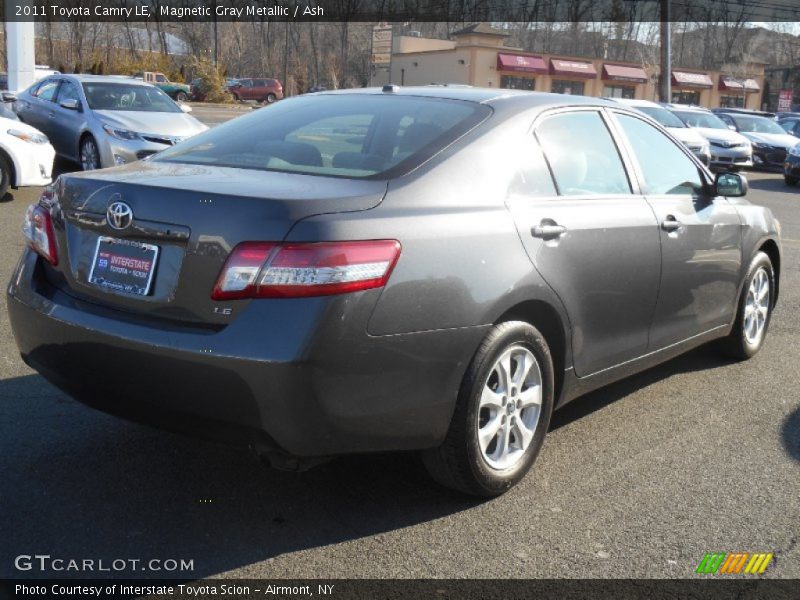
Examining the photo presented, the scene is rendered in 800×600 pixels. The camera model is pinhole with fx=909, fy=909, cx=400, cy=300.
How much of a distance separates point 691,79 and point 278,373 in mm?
67356

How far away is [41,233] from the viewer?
3.59 metres

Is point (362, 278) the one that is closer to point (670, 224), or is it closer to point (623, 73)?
point (670, 224)

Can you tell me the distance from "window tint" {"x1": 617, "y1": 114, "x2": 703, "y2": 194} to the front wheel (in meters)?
9.94

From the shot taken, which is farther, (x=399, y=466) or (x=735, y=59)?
(x=735, y=59)

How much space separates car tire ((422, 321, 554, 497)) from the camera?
11.1 ft

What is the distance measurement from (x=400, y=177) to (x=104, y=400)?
1.34m

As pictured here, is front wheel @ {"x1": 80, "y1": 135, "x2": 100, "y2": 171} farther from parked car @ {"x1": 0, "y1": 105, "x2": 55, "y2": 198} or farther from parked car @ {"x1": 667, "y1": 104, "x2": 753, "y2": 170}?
parked car @ {"x1": 667, "y1": 104, "x2": 753, "y2": 170}

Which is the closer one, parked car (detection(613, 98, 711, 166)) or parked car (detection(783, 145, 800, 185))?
parked car (detection(783, 145, 800, 185))

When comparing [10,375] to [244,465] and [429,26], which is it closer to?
[244,465]

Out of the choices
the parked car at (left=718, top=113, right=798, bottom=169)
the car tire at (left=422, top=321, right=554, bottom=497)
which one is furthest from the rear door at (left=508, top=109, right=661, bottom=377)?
the parked car at (left=718, top=113, right=798, bottom=169)

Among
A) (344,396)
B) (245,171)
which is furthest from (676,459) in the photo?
(245,171)

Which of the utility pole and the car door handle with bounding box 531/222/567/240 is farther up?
the utility pole

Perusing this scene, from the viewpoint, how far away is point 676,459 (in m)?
4.13

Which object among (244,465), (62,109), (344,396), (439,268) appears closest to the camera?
(344,396)
